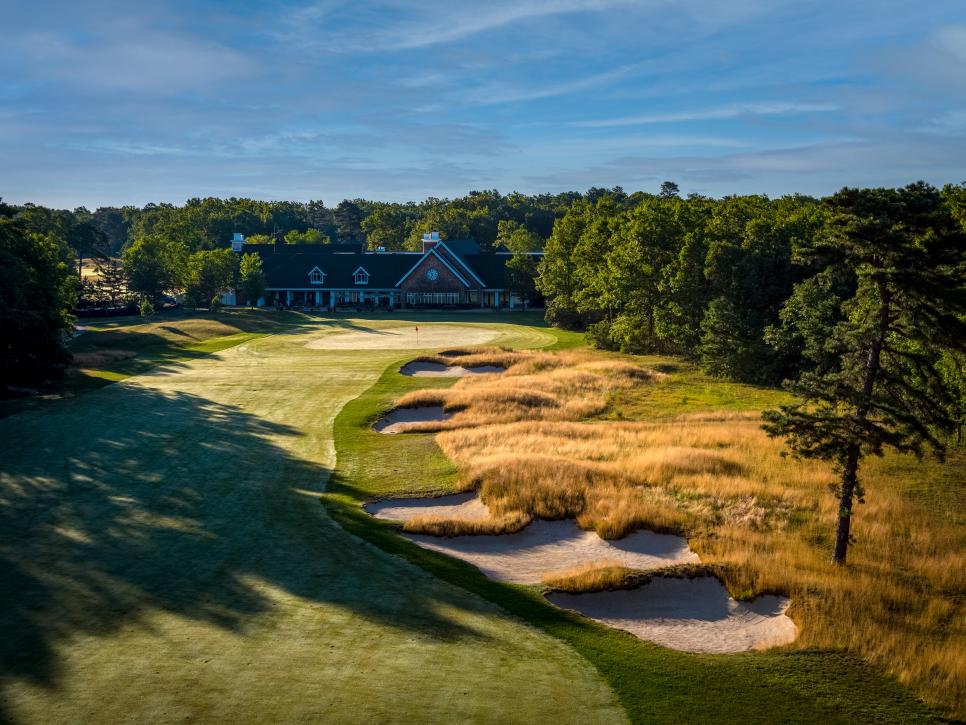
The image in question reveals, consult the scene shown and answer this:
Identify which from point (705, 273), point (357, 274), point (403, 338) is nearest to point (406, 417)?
point (705, 273)

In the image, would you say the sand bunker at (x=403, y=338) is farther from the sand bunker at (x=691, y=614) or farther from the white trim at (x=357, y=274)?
the sand bunker at (x=691, y=614)

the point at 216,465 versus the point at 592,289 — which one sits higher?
the point at 592,289

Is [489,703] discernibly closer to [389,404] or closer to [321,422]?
[321,422]

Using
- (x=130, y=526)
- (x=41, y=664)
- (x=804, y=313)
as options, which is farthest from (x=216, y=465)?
(x=804, y=313)

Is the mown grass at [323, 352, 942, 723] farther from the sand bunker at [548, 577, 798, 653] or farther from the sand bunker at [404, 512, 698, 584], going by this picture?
the sand bunker at [404, 512, 698, 584]

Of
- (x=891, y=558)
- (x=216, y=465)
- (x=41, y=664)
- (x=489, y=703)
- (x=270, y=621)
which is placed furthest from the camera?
(x=216, y=465)
